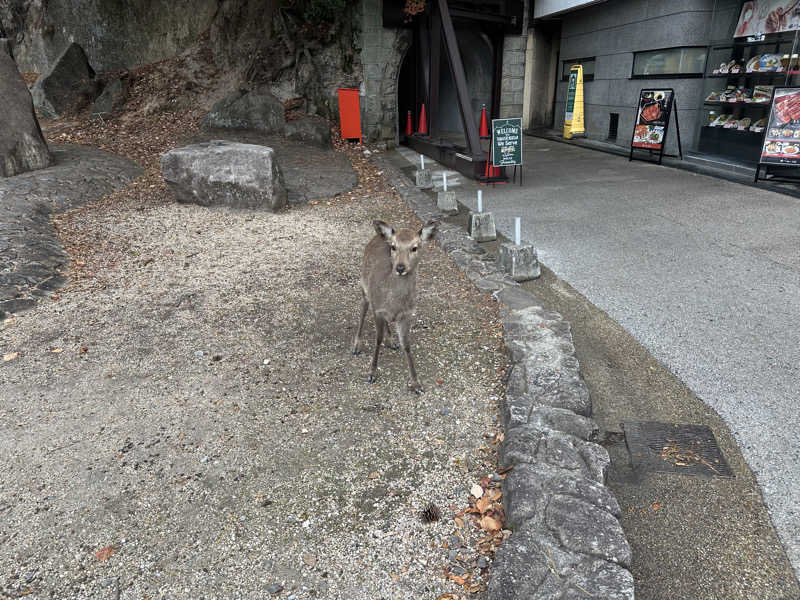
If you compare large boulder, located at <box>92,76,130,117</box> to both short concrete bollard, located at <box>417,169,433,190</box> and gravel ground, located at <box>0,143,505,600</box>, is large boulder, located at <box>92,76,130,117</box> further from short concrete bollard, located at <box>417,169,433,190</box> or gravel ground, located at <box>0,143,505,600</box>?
gravel ground, located at <box>0,143,505,600</box>

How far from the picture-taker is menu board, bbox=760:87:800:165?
29.1 feet

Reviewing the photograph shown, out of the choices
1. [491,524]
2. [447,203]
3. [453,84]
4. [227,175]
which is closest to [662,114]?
[447,203]

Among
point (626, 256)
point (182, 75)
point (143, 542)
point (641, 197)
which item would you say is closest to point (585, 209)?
point (641, 197)

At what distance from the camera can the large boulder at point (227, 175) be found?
27.8ft

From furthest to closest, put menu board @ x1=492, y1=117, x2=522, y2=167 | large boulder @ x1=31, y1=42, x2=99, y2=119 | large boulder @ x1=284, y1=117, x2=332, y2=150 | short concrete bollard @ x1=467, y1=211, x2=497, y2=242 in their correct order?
large boulder @ x1=31, y1=42, x2=99, y2=119
large boulder @ x1=284, y1=117, x2=332, y2=150
menu board @ x1=492, y1=117, x2=522, y2=167
short concrete bollard @ x1=467, y1=211, x2=497, y2=242

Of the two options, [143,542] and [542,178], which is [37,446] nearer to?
[143,542]

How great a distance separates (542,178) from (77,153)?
9652mm

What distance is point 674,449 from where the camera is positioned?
11.3ft

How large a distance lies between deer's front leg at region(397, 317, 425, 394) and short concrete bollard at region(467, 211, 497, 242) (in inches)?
147

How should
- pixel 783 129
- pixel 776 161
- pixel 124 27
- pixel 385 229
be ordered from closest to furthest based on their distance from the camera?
pixel 385 229, pixel 783 129, pixel 776 161, pixel 124 27

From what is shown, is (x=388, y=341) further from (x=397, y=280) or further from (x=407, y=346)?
(x=397, y=280)

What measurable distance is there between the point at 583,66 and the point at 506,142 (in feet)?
29.0

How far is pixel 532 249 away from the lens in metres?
6.06

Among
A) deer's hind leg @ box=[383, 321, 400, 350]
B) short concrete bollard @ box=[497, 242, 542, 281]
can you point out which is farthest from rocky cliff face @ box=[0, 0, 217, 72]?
deer's hind leg @ box=[383, 321, 400, 350]
